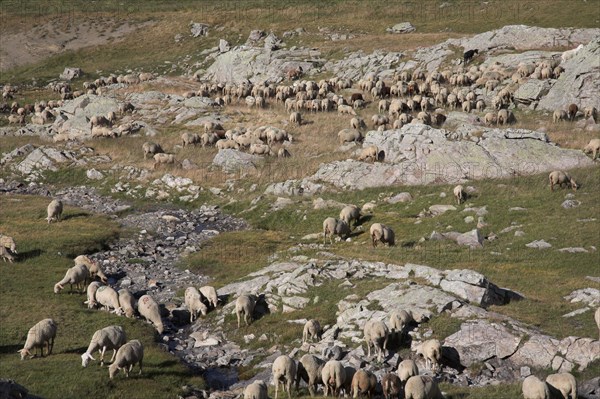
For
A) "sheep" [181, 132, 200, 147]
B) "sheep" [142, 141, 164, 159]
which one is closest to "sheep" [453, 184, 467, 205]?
"sheep" [181, 132, 200, 147]

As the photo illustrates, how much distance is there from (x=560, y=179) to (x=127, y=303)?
89.0ft

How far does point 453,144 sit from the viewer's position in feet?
154

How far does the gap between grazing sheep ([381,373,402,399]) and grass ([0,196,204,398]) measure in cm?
703

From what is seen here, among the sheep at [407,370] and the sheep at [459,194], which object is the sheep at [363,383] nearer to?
the sheep at [407,370]

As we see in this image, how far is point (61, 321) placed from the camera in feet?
90.1

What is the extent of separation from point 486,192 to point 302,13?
8910cm

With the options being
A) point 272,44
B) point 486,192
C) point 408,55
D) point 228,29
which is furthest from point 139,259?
point 228,29

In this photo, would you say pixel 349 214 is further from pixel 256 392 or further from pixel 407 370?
pixel 256 392

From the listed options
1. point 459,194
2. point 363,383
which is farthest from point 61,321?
point 459,194

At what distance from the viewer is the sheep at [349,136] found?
55156 millimetres

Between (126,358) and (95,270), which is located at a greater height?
(126,358)

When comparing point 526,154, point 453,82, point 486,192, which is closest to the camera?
point 486,192

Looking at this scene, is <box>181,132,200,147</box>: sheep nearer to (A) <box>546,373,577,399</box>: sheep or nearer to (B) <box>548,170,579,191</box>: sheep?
(B) <box>548,170,579,191</box>: sheep

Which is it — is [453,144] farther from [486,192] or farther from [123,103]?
[123,103]
